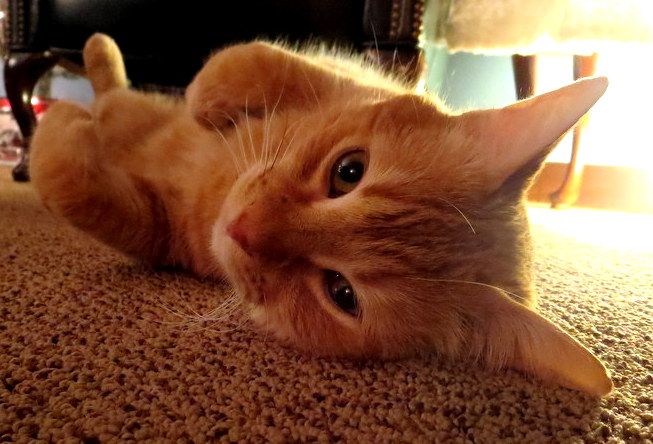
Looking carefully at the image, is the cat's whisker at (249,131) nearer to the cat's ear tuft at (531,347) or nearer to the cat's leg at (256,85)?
the cat's leg at (256,85)

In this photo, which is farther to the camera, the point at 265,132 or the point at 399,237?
the point at 265,132

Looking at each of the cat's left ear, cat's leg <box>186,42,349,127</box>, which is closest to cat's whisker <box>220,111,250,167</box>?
cat's leg <box>186,42,349,127</box>

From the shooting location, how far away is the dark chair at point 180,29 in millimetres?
1771

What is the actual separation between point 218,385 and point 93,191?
53 centimetres

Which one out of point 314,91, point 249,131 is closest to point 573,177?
point 314,91

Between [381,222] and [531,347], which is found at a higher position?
[381,222]

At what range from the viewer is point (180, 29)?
6.64ft

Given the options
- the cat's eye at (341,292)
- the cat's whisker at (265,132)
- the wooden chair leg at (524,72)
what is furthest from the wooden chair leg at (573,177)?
the cat's eye at (341,292)

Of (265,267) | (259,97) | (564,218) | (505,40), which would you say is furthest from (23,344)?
(564,218)

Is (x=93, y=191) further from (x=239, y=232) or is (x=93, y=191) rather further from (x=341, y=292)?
(x=341, y=292)

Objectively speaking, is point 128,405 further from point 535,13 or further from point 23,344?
point 535,13

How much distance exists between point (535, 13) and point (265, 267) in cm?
192

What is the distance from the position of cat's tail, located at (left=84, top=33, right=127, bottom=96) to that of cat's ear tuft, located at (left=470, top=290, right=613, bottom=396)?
1375 millimetres

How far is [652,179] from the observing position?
3475 millimetres
